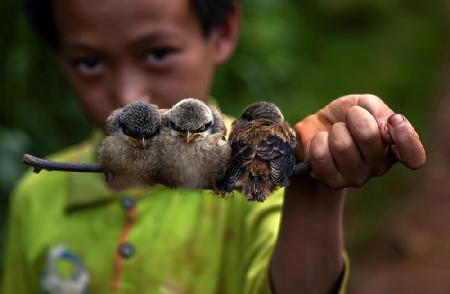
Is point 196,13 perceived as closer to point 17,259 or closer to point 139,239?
point 139,239

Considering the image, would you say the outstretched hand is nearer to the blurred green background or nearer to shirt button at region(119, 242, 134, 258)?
shirt button at region(119, 242, 134, 258)

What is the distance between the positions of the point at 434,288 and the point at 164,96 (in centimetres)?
299

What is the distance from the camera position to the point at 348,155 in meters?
1.19

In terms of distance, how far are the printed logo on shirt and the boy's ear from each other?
65 centimetres

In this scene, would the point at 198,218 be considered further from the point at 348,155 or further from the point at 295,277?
the point at 348,155

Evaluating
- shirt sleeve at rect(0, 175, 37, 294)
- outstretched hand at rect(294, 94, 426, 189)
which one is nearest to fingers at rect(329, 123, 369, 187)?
outstretched hand at rect(294, 94, 426, 189)

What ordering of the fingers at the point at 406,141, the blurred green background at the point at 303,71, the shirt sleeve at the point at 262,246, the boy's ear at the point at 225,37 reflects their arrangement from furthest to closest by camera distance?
the blurred green background at the point at 303,71 → the boy's ear at the point at 225,37 → the shirt sleeve at the point at 262,246 → the fingers at the point at 406,141

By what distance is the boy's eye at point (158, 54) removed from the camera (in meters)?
1.84

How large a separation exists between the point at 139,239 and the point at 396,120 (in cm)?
94

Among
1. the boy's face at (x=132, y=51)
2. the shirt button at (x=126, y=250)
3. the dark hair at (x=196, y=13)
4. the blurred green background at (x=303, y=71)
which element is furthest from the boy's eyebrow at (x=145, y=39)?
the blurred green background at (x=303, y=71)

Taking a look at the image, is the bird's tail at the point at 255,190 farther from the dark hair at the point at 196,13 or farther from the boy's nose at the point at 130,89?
the dark hair at the point at 196,13

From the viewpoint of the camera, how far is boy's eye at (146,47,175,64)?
184cm

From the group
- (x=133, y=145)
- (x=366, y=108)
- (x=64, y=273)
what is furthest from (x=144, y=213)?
(x=366, y=108)

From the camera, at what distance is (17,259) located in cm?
217
